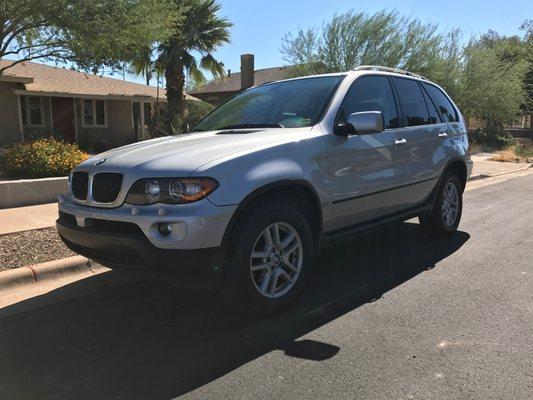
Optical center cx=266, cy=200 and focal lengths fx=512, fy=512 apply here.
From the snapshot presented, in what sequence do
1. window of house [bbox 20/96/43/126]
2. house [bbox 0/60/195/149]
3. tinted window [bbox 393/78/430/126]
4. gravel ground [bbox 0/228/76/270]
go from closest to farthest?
gravel ground [bbox 0/228/76/270], tinted window [bbox 393/78/430/126], house [bbox 0/60/195/149], window of house [bbox 20/96/43/126]

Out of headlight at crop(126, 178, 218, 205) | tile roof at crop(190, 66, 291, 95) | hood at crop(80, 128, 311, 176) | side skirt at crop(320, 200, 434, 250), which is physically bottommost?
side skirt at crop(320, 200, 434, 250)

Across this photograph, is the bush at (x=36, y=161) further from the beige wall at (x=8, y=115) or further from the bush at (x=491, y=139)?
the bush at (x=491, y=139)

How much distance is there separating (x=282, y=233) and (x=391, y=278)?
1.51 meters

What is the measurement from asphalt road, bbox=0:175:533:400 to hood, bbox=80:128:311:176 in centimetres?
124

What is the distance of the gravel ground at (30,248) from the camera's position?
5305 mm

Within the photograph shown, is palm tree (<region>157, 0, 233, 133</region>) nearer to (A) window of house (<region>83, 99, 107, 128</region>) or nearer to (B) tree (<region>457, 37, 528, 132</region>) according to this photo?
(A) window of house (<region>83, 99, 107, 128</region>)

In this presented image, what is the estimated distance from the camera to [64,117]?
20922 millimetres

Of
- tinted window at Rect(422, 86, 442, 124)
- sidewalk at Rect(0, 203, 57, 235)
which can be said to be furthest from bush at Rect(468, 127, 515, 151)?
sidewalk at Rect(0, 203, 57, 235)

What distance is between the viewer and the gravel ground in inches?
209

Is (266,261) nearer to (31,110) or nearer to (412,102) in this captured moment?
(412,102)

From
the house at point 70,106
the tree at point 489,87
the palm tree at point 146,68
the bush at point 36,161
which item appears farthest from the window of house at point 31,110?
the tree at point 489,87

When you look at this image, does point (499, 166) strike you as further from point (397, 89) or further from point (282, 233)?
point (282, 233)

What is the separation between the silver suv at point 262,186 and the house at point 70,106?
582 inches

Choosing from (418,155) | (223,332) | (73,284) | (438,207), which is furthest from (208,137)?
(438,207)
